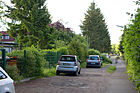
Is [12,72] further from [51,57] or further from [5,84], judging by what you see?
[51,57]

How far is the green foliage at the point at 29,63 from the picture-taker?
48.2ft

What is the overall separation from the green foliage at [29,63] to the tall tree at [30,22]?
26.5 meters

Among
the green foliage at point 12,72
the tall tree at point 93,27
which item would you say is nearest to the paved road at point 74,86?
the green foliage at point 12,72

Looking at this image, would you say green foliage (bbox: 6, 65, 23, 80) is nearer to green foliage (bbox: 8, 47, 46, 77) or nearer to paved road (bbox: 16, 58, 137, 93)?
paved road (bbox: 16, 58, 137, 93)

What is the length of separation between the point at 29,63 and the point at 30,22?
28827 mm

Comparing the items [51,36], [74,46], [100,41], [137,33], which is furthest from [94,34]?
[137,33]

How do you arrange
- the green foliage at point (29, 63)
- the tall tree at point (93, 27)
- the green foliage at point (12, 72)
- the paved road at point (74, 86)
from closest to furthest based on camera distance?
1. the paved road at point (74, 86)
2. the green foliage at point (12, 72)
3. the green foliage at point (29, 63)
4. the tall tree at point (93, 27)

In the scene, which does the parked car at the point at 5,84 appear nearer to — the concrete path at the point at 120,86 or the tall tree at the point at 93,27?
Answer: the concrete path at the point at 120,86

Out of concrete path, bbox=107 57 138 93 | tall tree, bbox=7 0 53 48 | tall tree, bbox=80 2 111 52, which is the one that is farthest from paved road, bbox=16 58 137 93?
tall tree, bbox=80 2 111 52

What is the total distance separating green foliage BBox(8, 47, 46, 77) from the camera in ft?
48.2

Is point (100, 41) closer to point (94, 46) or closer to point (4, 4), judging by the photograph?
point (94, 46)

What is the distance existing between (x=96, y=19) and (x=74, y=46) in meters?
39.8

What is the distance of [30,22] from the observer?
141 ft

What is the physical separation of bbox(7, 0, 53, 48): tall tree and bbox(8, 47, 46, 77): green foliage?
26.5 meters
